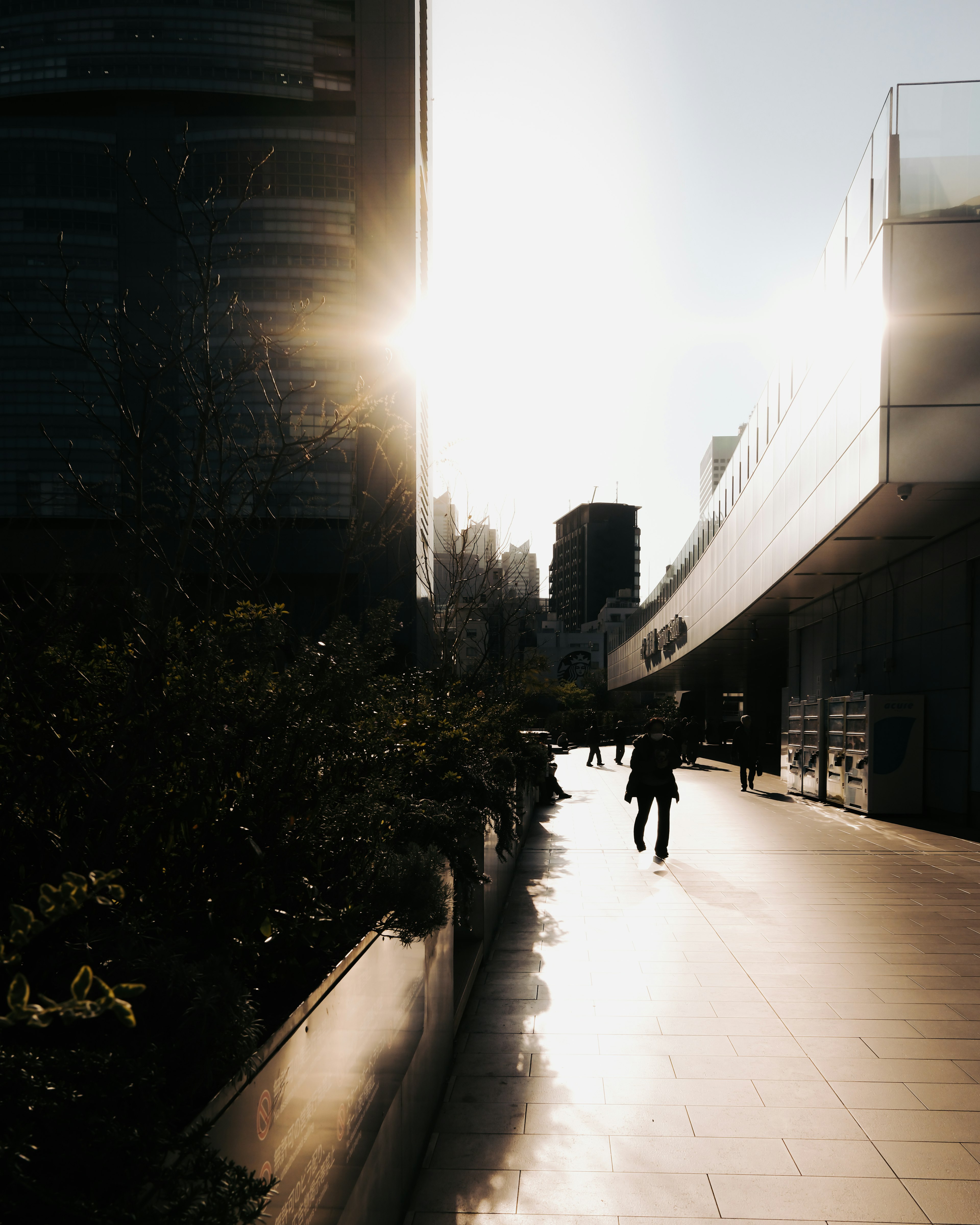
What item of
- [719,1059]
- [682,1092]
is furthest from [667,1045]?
[682,1092]

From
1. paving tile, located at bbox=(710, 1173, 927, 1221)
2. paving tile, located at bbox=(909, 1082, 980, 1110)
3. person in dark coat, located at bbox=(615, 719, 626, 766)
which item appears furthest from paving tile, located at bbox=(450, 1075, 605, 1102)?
person in dark coat, located at bbox=(615, 719, 626, 766)

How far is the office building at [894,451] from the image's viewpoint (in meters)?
12.6

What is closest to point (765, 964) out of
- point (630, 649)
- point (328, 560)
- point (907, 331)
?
point (907, 331)

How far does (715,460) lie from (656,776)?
9287 cm

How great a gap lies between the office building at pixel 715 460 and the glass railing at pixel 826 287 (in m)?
52.9

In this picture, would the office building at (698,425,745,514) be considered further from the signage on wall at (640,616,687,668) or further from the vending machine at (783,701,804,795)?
the vending machine at (783,701,804,795)

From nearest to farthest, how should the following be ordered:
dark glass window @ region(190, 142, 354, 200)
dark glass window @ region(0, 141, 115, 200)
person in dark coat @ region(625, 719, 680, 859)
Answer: person in dark coat @ region(625, 719, 680, 859) < dark glass window @ region(190, 142, 354, 200) < dark glass window @ region(0, 141, 115, 200)

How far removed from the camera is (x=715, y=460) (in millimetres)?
100375

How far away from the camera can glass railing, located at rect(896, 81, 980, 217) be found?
12.9 meters

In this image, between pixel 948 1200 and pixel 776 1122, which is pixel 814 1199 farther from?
pixel 776 1122

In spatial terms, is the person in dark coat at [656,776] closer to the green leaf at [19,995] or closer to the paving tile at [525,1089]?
the paving tile at [525,1089]

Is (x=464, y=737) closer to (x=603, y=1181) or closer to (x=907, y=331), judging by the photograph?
(x=603, y=1181)

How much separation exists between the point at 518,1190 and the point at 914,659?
1649cm

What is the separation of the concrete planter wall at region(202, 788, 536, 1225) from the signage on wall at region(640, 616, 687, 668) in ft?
127
